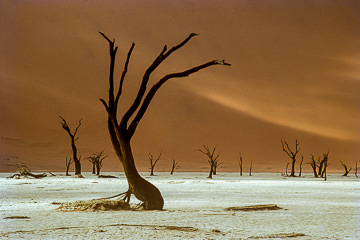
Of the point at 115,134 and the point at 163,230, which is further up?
the point at 115,134

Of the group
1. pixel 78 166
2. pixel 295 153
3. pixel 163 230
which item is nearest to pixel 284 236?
pixel 163 230

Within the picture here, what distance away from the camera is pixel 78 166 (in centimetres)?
4503

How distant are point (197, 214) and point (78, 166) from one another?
34.6 meters

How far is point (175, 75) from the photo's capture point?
1340cm

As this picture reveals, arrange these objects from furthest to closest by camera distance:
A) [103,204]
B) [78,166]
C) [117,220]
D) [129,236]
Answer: [78,166], [103,204], [117,220], [129,236]

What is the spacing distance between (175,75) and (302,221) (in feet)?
17.1

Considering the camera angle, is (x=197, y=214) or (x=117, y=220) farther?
(x=197, y=214)

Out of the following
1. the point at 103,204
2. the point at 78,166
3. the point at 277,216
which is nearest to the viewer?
the point at 277,216

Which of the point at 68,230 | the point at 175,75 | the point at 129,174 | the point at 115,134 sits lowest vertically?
the point at 68,230

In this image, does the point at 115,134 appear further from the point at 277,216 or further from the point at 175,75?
the point at 277,216

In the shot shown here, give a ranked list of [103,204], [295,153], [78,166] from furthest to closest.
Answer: [295,153] → [78,166] → [103,204]

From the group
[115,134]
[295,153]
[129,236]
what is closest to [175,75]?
[115,134]

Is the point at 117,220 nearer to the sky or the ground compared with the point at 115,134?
nearer to the ground

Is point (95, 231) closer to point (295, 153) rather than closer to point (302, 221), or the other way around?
point (302, 221)
